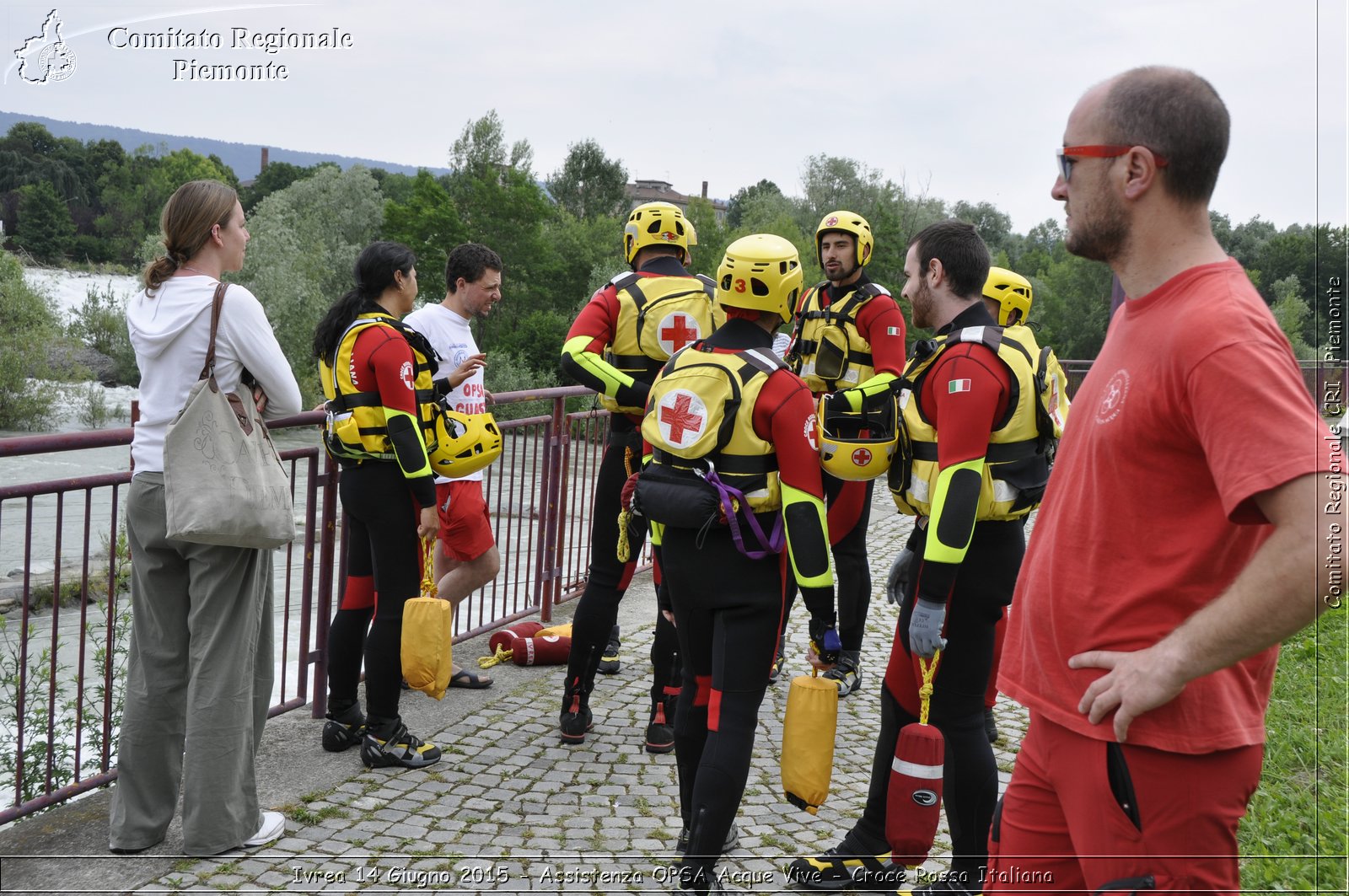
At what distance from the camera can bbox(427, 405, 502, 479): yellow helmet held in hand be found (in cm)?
540

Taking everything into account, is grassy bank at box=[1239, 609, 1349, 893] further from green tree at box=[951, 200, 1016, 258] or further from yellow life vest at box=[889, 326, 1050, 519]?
green tree at box=[951, 200, 1016, 258]

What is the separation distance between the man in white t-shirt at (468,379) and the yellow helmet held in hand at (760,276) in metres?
2.53

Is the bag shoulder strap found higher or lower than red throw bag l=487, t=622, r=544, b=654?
higher

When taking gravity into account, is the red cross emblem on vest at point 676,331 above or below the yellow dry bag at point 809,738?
above

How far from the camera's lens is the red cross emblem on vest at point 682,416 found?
3.78 m

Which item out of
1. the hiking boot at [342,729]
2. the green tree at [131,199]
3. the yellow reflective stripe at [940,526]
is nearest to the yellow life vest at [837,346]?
the yellow reflective stripe at [940,526]

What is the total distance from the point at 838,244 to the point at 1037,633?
14.0 feet

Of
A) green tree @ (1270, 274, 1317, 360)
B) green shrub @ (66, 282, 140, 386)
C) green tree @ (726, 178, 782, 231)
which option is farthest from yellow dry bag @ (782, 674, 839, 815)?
green tree @ (726, 178, 782, 231)

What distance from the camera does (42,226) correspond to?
2579 inches

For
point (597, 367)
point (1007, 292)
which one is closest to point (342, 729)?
point (597, 367)

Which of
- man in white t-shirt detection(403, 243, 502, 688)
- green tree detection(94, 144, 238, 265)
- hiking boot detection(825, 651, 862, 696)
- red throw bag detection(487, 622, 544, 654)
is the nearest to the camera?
man in white t-shirt detection(403, 243, 502, 688)

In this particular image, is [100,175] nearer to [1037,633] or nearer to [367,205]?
[367,205]

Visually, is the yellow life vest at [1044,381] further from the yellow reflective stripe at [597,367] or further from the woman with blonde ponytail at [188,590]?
the woman with blonde ponytail at [188,590]

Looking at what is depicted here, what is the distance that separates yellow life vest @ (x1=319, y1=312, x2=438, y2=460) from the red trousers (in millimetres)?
3490
